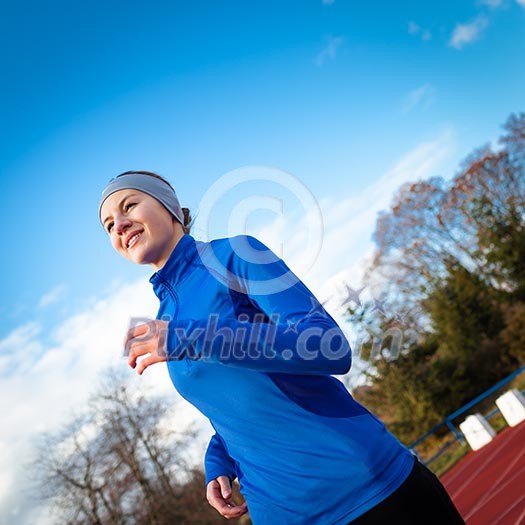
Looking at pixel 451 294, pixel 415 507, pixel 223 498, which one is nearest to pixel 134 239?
pixel 223 498

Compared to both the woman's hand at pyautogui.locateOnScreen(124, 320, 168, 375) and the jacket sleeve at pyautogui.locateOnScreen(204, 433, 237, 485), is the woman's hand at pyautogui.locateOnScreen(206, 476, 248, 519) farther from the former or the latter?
the woman's hand at pyautogui.locateOnScreen(124, 320, 168, 375)

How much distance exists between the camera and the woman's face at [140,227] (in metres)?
1.55

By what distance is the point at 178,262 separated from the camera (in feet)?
4.98

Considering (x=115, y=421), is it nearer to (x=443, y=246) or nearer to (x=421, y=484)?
(x=443, y=246)

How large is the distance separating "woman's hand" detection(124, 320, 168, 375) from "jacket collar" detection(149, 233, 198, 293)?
533 millimetres

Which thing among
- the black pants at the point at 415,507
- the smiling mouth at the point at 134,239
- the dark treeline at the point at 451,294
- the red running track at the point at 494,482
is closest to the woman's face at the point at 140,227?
the smiling mouth at the point at 134,239

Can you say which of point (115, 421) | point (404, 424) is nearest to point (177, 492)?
point (115, 421)

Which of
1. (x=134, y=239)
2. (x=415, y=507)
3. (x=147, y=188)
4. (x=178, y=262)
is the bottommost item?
(x=415, y=507)

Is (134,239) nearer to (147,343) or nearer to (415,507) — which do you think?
(147,343)

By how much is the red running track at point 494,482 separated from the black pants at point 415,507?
169 inches

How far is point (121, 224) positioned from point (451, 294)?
1927 centimetres

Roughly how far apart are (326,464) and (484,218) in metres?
21.2

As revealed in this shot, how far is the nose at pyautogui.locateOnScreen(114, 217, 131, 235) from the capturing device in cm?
155

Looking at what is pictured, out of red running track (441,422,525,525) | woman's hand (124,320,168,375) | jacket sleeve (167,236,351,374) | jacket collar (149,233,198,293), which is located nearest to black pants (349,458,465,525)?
jacket sleeve (167,236,351,374)
